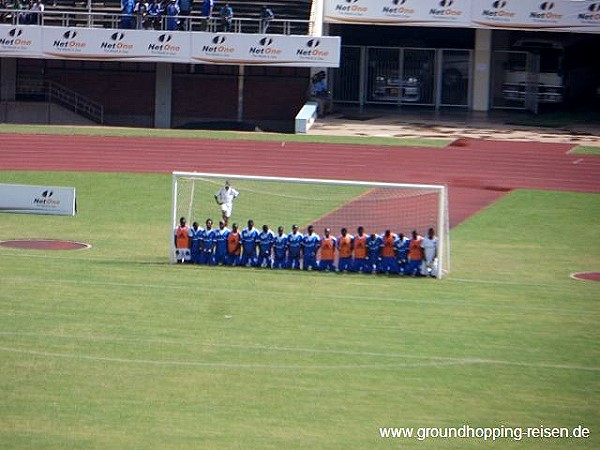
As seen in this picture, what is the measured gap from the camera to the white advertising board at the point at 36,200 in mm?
29281

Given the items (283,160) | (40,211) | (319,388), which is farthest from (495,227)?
(319,388)

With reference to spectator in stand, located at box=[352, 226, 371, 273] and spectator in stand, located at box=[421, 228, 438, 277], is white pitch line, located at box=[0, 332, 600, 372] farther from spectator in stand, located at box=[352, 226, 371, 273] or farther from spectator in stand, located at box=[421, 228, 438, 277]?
spectator in stand, located at box=[352, 226, 371, 273]

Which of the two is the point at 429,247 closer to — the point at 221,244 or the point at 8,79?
the point at 221,244

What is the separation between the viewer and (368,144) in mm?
38281

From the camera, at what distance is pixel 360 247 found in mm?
24078

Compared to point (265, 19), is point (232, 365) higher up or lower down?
lower down

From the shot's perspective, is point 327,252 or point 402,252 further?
point 327,252

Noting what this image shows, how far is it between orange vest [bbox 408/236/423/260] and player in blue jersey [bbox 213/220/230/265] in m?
3.73

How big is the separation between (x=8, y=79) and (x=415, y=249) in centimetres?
2675

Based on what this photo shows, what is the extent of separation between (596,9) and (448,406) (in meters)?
30.8

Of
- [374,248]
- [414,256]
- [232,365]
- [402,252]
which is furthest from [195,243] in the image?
[232,365]

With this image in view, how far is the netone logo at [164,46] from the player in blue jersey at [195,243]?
1935cm

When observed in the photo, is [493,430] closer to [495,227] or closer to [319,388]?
[319,388]

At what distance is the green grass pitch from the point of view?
45.9ft
